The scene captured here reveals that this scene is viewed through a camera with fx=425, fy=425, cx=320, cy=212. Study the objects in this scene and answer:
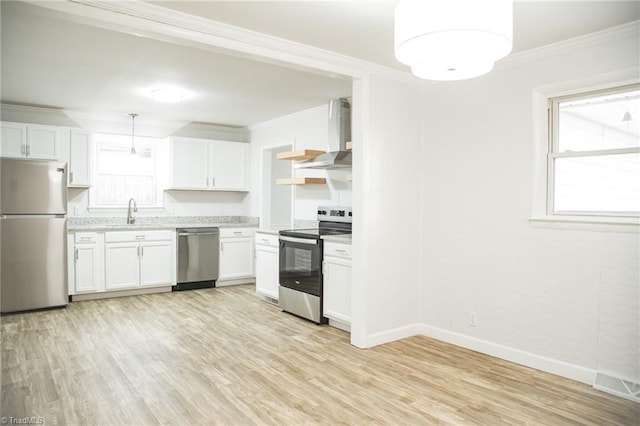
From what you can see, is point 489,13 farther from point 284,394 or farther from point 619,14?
point 284,394

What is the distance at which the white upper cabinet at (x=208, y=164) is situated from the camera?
6355 millimetres

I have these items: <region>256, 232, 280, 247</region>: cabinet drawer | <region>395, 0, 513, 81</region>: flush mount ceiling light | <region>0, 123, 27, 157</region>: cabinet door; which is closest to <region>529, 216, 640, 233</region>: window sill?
<region>395, 0, 513, 81</region>: flush mount ceiling light

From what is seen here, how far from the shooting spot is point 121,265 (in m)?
→ 5.61

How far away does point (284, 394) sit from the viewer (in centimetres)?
279

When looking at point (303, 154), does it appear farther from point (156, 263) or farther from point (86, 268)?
point (86, 268)

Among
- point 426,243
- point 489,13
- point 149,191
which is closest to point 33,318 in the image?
point 149,191

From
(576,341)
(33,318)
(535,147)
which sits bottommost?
(33,318)

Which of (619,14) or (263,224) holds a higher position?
(619,14)

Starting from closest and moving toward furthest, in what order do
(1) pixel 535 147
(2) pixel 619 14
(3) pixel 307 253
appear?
(2) pixel 619 14 → (1) pixel 535 147 → (3) pixel 307 253

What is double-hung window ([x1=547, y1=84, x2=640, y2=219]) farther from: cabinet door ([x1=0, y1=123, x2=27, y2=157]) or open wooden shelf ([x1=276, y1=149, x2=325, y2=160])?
cabinet door ([x1=0, y1=123, x2=27, y2=157])

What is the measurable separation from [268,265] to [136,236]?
193cm

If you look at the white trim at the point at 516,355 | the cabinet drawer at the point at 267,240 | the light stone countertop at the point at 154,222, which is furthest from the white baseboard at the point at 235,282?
the white trim at the point at 516,355

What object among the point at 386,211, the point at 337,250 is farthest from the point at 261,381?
the point at 386,211

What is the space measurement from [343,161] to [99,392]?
2948mm
